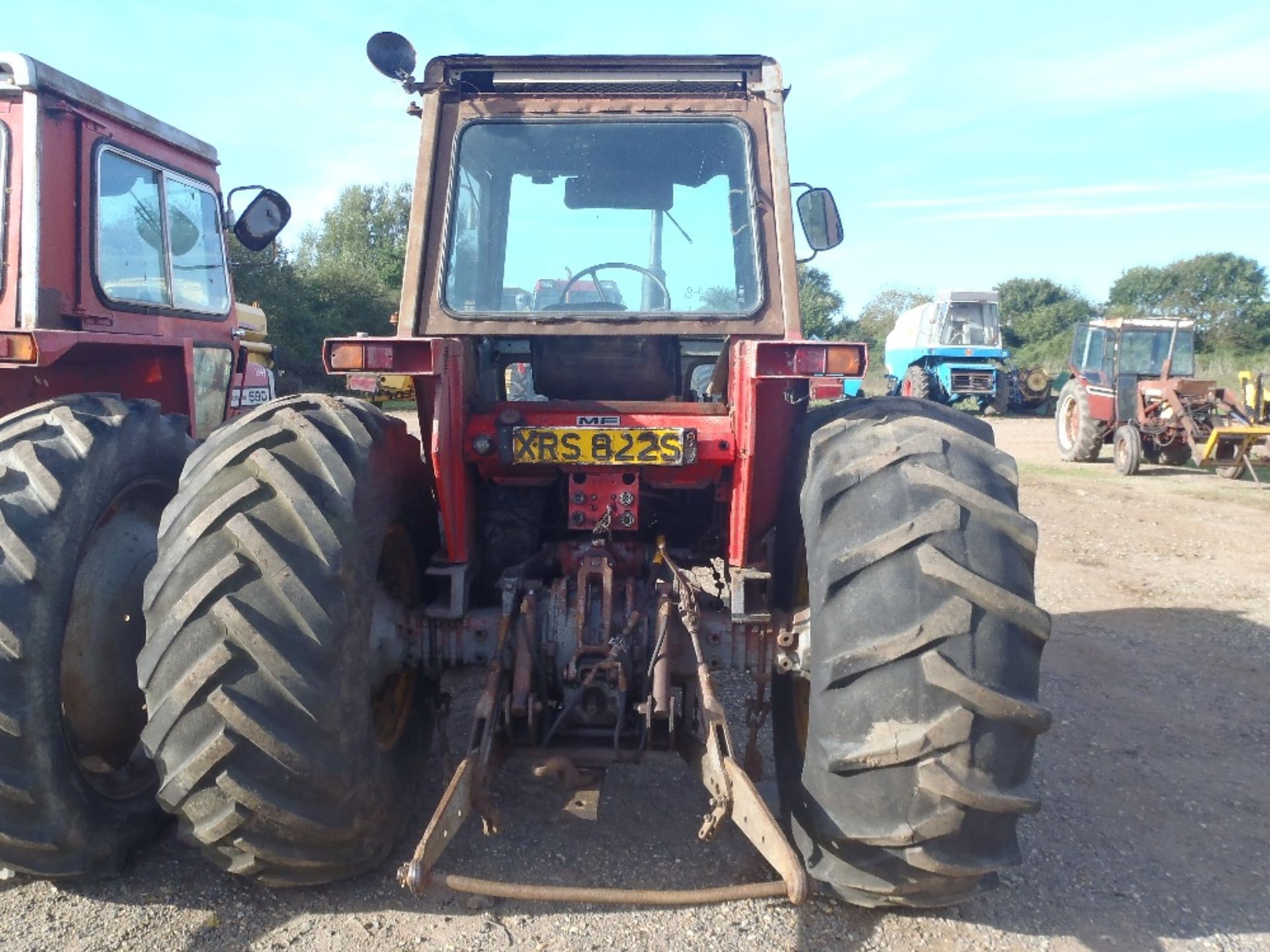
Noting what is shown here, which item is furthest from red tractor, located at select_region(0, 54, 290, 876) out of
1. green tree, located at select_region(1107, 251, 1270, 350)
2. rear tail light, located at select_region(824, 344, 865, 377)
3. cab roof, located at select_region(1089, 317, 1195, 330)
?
green tree, located at select_region(1107, 251, 1270, 350)

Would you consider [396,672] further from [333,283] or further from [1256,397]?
[333,283]

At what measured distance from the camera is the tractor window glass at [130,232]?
14.1 ft

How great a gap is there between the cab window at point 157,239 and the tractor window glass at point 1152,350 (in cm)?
1405

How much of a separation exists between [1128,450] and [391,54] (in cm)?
1301

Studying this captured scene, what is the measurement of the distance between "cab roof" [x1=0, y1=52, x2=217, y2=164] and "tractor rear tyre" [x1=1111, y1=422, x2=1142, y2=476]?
1289cm

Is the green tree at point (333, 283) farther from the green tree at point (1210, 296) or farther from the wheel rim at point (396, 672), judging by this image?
the green tree at point (1210, 296)

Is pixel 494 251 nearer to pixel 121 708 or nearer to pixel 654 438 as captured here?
pixel 654 438

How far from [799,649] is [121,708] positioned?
2116mm

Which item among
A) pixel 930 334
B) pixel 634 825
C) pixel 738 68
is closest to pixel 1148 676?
pixel 634 825

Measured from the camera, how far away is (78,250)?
4113mm

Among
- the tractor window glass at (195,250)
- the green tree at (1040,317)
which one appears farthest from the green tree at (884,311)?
the tractor window glass at (195,250)

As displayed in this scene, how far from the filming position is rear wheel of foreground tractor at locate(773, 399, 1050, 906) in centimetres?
234

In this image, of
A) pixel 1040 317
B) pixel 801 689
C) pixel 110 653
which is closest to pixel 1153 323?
pixel 801 689

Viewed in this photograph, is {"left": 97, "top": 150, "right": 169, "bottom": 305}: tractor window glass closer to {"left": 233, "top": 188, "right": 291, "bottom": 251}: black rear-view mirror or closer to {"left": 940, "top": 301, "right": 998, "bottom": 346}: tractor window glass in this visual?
{"left": 233, "top": 188, "right": 291, "bottom": 251}: black rear-view mirror
